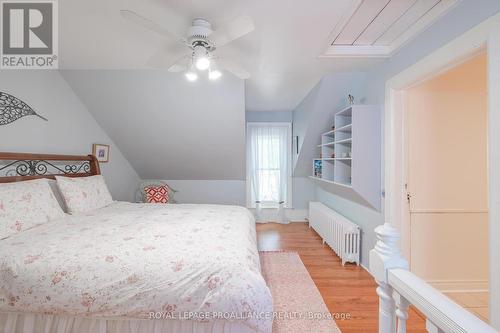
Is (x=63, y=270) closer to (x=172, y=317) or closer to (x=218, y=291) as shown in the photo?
(x=172, y=317)

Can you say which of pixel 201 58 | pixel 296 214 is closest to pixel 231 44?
pixel 201 58

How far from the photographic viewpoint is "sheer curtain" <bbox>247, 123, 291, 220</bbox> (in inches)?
184

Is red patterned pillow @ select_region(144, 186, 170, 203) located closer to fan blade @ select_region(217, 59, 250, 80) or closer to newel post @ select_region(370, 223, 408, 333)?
fan blade @ select_region(217, 59, 250, 80)

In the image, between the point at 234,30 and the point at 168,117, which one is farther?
the point at 168,117

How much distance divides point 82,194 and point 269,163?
314cm

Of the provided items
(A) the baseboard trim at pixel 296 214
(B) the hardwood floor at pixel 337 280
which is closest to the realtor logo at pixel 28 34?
(B) the hardwood floor at pixel 337 280

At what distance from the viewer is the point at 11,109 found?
221cm

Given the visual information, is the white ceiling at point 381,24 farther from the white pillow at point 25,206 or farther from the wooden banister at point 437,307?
the white pillow at point 25,206

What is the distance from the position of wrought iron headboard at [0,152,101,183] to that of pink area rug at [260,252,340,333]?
2.55 metres

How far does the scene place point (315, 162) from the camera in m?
4.20

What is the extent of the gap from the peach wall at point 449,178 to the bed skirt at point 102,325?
2071mm

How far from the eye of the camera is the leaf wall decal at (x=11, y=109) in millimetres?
2143

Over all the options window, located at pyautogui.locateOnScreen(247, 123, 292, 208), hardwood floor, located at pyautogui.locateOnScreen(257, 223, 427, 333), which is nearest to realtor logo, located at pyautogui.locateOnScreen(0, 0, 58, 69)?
window, located at pyautogui.locateOnScreen(247, 123, 292, 208)

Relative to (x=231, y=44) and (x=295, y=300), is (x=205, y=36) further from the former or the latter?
(x=295, y=300)
